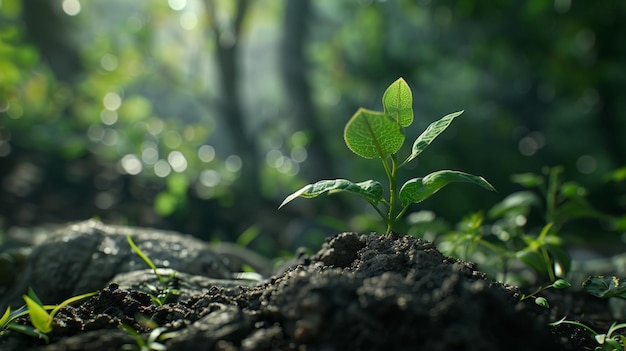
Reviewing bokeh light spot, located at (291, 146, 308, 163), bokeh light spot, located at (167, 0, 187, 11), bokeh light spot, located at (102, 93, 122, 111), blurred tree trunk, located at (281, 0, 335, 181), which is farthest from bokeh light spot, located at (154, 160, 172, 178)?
bokeh light spot, located at (167, 0, 187, 11)

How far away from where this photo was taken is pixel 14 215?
3748 millimetres

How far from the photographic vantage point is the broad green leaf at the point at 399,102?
1275 mm

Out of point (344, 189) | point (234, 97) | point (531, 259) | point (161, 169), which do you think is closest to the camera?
point (344, 189)

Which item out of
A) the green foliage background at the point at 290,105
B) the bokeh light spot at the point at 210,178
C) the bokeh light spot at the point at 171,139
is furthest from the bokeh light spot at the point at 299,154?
the bokeh light spot at the point at 171,139

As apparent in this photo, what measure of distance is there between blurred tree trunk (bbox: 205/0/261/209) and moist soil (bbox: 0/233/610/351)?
3.65m

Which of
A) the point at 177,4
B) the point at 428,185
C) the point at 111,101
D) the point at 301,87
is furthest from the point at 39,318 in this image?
the point at 301,87

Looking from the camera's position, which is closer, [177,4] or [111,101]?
[111,101]

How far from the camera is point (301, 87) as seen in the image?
6.00m

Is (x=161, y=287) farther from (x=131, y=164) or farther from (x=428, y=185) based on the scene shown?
(x=131, y=164)

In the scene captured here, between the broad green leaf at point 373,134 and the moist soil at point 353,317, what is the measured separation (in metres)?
0.23

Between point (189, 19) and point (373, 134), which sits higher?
point (189, 19)

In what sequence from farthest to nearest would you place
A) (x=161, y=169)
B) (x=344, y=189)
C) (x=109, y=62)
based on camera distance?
1. (x=109, y=62)
2. (x=161, y=169)
3. (x=344, y=189)

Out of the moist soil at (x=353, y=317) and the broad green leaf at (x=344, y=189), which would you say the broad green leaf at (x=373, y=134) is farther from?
the moist soil at (x=353, y=317)

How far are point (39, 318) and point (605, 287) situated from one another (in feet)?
4.32
